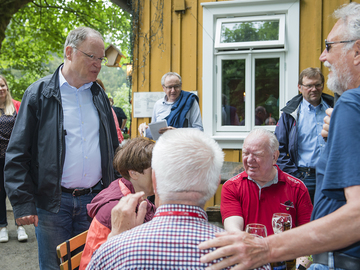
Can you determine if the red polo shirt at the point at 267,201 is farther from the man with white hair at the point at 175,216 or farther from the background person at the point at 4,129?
the background person at the point at 4,129

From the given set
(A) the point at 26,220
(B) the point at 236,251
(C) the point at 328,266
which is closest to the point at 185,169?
(B) the point at 236,251

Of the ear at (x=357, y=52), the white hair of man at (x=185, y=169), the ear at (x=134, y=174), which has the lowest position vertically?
the ear at (x=134, y=174)

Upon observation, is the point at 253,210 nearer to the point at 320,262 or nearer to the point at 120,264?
the point at 320,262

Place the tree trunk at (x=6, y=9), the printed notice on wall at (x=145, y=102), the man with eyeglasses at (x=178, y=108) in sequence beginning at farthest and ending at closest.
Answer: the tree trunk at (x=6, y=9)
the printed notice on wall at (x=145, y=102)
the man with eyeglasses at (x=178, y=108)

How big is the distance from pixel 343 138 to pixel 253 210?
1.38 meters

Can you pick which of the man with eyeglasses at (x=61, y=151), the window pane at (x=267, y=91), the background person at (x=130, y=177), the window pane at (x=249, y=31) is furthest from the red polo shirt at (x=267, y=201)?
the window pane at (x=249, y=31)

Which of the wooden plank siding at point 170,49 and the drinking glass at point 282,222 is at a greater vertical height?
the wooden plank siding at point 170,49

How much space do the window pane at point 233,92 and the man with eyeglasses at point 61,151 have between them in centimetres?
306

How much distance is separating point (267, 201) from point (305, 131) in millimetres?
1550

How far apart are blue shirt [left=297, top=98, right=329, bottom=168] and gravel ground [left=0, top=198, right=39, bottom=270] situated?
3309 mm

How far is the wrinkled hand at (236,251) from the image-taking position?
1059 mm

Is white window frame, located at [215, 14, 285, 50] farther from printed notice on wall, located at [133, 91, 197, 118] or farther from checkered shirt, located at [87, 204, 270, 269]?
checkered shirt, located at [87, 204, 270, 269]

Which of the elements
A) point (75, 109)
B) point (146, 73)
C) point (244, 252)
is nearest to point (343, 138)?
point (244, 252)

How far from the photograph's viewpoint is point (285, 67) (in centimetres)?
503
